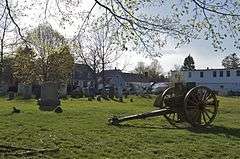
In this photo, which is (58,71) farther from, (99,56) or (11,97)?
(11,97)

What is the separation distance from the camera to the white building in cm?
10081

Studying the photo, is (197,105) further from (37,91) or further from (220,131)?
(37,91)

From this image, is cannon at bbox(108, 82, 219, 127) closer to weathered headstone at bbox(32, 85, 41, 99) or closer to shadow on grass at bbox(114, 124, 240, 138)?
shadow on grass at bbox(114, 124, 240, 138)

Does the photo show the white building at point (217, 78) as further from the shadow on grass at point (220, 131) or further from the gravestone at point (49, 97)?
the shadow on grass at point (220, 131)

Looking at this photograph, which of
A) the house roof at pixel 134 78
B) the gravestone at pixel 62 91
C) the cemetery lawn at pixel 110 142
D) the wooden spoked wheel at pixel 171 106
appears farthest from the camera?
the house roof at pixel 134 78

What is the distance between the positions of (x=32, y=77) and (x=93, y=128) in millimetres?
48498

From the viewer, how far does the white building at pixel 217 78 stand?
100812 millimetres

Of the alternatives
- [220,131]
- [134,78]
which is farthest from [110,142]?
[134,78]

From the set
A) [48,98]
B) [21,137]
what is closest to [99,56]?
[48,98]

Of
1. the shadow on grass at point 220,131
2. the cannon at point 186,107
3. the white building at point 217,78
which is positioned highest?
the white building at point 217,78

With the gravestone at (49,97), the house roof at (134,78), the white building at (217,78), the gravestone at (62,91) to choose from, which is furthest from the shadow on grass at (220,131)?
the house roof at (134,78)

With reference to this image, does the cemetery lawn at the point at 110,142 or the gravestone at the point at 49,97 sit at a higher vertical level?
the gravestone at the point at 49,97

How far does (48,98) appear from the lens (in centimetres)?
2991

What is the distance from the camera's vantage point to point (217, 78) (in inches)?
4114
